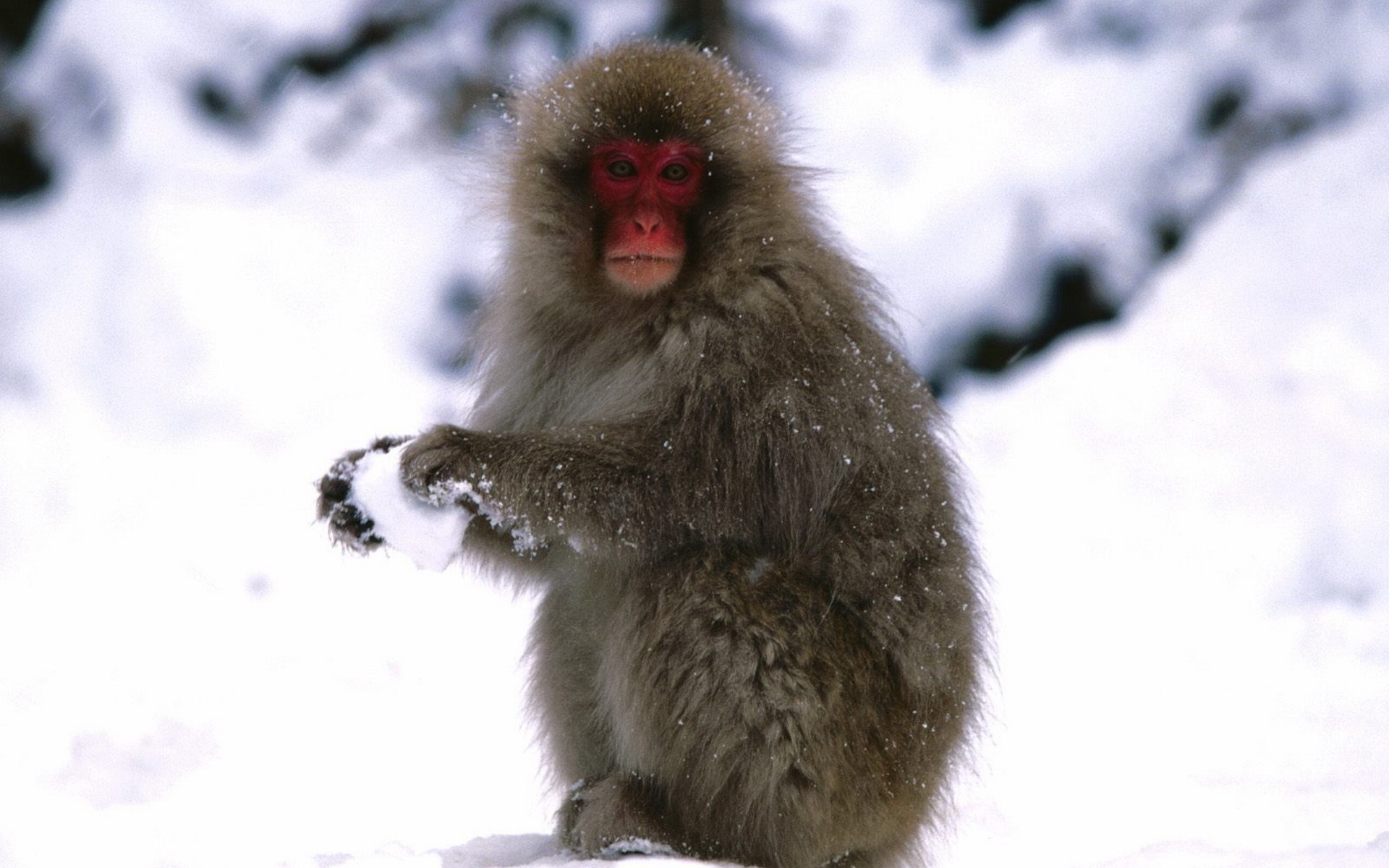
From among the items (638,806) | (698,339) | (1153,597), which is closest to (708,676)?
(638,806)

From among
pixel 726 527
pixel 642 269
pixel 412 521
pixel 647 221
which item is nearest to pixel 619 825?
pixel 726 527

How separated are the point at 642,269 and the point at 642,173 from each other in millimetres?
246

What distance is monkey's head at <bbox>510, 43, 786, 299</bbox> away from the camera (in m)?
3.16

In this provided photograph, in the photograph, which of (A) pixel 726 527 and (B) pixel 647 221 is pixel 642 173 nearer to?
(B) pixel 647 221

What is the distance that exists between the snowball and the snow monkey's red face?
0.63 meters

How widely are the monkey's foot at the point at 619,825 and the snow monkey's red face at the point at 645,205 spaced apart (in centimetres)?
105

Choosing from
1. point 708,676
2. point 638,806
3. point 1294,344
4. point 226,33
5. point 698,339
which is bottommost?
point 638,806

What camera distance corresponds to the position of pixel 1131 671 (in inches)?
205

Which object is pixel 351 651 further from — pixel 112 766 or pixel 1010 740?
pixel 1010 740

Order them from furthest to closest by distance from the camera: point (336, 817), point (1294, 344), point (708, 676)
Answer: point (1294, 344)
point (336, 817)
point (708, 676)

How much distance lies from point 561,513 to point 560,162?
2.89ft

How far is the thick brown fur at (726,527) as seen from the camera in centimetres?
290

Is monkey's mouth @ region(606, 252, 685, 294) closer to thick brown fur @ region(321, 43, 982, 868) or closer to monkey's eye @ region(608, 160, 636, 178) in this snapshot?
thick brown fur @ region(321, 43, 982, 868)

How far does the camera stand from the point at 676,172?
10.6 feet
